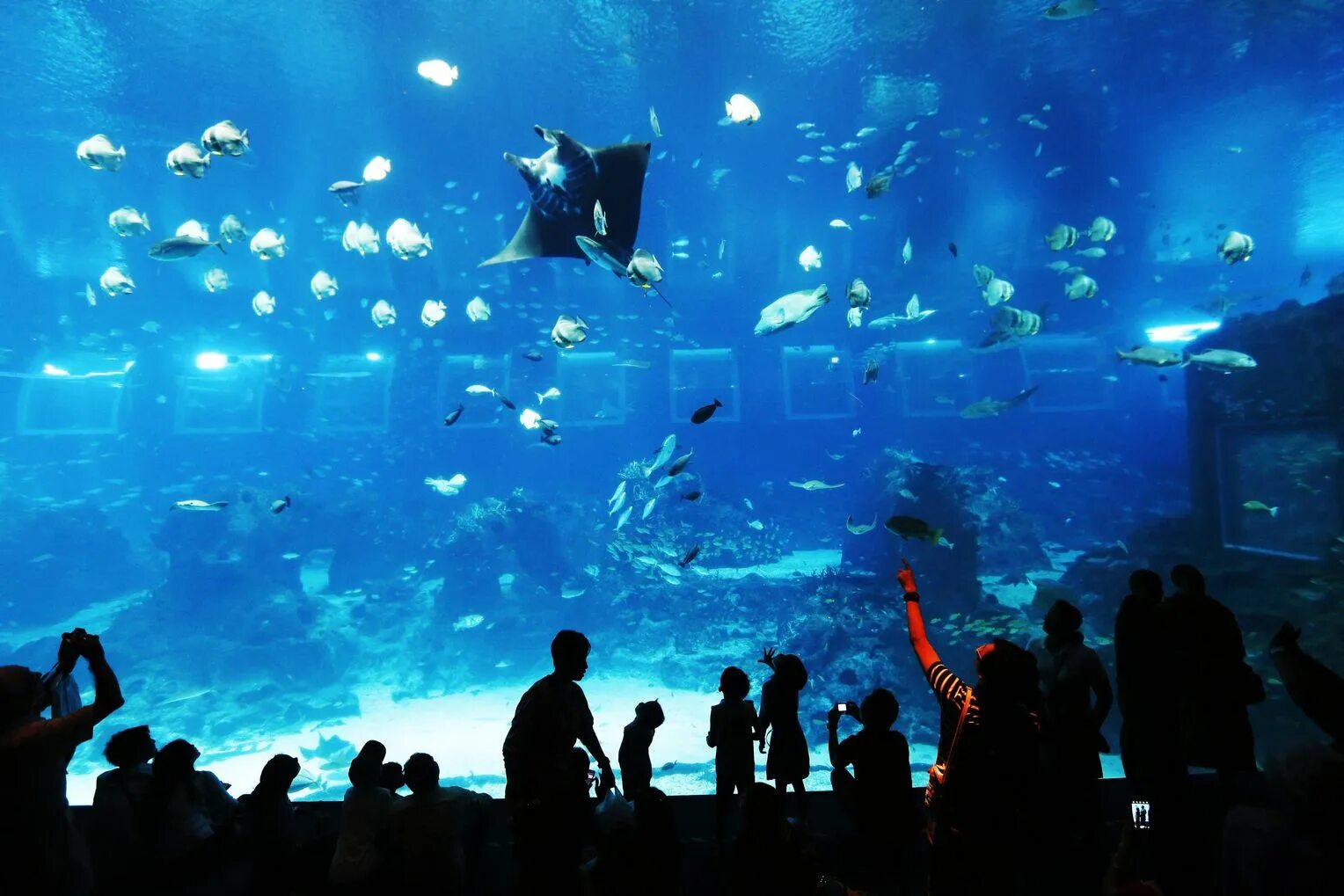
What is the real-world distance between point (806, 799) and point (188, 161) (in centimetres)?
963

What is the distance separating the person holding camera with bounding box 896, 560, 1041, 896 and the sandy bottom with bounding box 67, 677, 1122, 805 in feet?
22.4

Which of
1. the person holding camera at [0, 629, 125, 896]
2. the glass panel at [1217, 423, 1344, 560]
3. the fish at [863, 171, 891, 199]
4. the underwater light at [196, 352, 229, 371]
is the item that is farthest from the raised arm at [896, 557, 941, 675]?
the underwater light at [196, 352, 229, 371]

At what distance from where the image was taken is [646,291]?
33.6 feet

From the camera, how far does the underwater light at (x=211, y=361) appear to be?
34250 mm

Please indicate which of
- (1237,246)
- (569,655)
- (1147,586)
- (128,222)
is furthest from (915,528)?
(128,222)

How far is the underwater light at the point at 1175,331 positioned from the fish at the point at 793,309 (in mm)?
35221

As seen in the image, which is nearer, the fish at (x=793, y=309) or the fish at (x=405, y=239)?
the fish at (x=793, y=309)

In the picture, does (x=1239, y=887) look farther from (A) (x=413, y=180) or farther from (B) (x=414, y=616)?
(B) (x=414, y=616)

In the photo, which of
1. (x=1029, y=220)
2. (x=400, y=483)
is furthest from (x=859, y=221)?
(x=400, y=483)

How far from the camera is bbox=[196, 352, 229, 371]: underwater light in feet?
112

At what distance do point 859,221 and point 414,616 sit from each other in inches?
773

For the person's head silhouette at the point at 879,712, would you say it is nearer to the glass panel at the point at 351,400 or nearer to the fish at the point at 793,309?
the fish at the point at 793,309

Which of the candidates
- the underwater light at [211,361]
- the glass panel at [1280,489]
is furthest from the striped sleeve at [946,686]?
the underwater light at [211,361]

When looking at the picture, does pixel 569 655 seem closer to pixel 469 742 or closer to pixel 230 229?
pixel 230 229
